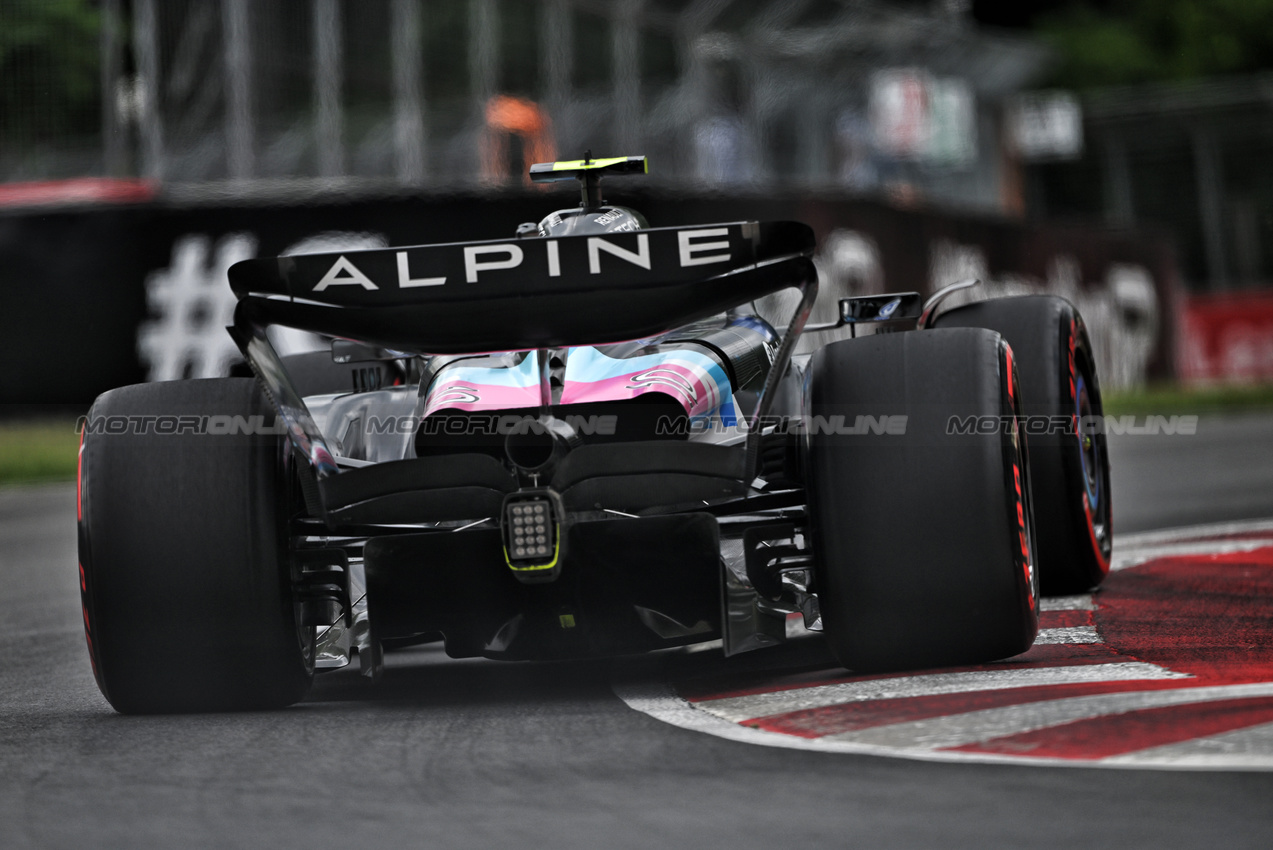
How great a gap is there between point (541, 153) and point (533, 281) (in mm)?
14515

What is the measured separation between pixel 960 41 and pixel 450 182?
45.3ft

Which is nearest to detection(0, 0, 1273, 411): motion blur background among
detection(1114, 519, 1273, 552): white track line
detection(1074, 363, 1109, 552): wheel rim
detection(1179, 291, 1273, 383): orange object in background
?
detection(1179, 291, 1273, 383): orange object in background

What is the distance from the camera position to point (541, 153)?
18281mm

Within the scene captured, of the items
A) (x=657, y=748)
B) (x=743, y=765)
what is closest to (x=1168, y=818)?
(x=743, y=765)

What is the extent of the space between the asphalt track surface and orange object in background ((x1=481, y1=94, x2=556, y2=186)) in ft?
39.0

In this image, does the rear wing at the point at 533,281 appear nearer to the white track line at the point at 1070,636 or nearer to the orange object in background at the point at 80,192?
the white track line at the point at 1070,636

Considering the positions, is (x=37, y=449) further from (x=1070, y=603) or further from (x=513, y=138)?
(x=1070, y=603)

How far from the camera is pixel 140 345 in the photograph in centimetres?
1455

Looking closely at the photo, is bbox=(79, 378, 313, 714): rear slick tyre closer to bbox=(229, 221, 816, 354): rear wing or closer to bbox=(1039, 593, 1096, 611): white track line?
bbox=(229, 221, 816, 354): rear wing

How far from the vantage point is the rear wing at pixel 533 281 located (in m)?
3.99

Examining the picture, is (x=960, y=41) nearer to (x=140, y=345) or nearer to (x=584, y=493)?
(x=140, y=345)

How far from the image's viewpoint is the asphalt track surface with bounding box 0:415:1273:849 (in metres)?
2.88

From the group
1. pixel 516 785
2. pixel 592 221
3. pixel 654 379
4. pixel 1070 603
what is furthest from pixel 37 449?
pixel 516 785

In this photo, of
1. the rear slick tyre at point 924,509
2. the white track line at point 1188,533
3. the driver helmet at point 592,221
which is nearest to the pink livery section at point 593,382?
the rear slick tyre at point 924,509
